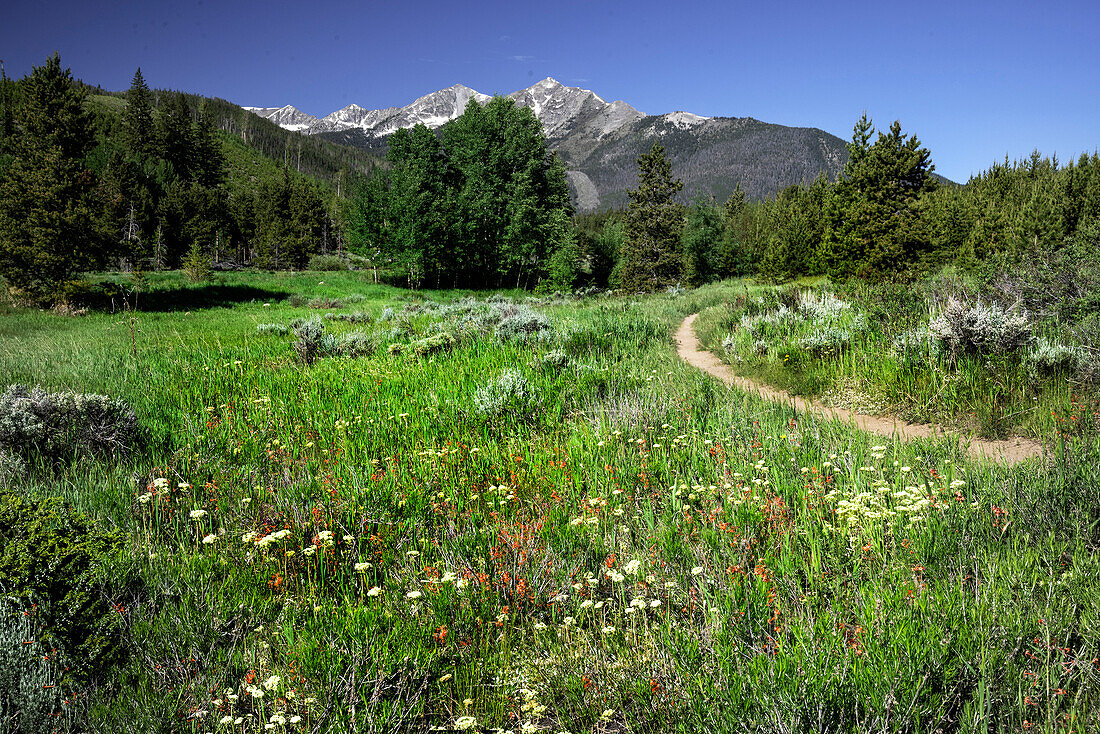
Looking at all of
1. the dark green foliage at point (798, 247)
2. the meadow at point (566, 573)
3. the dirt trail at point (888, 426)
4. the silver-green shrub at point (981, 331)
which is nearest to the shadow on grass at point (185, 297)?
the meadow at point (566, 573)

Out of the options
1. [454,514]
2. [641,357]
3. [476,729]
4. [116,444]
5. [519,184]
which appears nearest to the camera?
[476,729]

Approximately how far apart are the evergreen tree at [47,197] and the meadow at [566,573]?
64.8 feet

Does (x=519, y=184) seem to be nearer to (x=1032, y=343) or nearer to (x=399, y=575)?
(x=1032, y=343)

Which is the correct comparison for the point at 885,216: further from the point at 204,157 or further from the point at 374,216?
the point at 204,157

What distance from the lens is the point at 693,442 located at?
4.65 metres

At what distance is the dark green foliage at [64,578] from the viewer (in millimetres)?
2256

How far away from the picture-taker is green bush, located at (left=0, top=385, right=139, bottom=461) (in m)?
4.36

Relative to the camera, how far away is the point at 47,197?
741 inches

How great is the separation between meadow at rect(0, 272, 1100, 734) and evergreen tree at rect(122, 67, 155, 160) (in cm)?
8624

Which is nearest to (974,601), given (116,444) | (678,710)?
(678,710)

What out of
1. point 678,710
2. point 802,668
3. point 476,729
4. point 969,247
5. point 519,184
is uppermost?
point 519,184

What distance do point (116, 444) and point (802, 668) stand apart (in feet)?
18.2

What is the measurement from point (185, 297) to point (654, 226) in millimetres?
31743

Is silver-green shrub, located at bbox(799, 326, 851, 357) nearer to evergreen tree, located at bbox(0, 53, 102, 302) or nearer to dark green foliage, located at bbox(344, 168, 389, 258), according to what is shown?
evergreen tree, located at bbox(0, 53, 102, 302)
